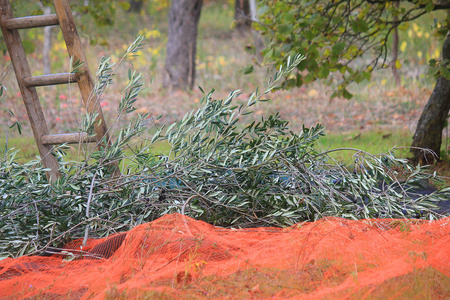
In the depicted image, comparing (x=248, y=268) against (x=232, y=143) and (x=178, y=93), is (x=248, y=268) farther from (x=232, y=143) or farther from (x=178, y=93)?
(x=178, y=93)

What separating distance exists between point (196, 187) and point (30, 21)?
1.70m

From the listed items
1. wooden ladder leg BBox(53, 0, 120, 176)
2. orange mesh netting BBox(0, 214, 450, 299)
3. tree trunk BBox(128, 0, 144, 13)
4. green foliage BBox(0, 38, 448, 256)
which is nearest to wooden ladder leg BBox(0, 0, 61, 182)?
green foliage BBox(0, 38, 448, 256)

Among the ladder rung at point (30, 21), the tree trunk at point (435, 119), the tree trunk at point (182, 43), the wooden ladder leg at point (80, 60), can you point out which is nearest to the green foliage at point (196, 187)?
the wooden ladder leg at point (80, 60)

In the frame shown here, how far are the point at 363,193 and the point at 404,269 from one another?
1.19 meters

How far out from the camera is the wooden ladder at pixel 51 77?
3.06 m

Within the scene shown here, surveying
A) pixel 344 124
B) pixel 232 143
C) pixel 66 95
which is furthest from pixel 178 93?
pixel 232 143

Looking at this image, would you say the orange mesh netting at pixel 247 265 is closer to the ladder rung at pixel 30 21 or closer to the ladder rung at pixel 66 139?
the ladder rung at pixel 66 139

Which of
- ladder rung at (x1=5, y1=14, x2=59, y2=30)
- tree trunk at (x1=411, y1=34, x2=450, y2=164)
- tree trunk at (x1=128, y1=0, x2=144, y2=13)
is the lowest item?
tree trunk at (x1=411, y1=34, x2=450, y2=164)

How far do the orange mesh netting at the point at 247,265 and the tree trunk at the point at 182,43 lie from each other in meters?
9.60

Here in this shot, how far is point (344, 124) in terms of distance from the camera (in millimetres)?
8055

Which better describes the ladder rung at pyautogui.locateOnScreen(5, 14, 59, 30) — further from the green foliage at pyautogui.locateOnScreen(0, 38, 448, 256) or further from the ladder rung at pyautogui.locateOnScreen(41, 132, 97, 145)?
the ladder rung at pyautogui.locateOnScreen(41, 132, 97, 145)

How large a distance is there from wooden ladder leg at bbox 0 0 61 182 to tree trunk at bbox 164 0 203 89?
8.63 metres

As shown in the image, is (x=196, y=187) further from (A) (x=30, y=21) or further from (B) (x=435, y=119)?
(B) (x=435, y=119)

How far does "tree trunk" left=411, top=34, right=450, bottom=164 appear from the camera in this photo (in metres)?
4.71
